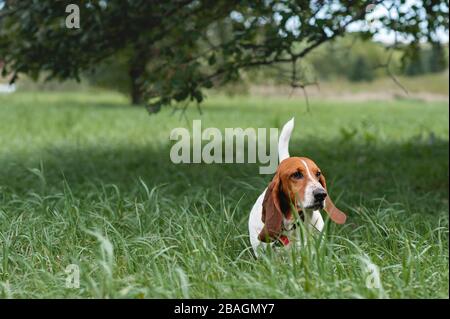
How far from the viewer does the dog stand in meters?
2.67

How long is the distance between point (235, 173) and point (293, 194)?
158 inches

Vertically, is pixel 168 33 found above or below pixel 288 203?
above

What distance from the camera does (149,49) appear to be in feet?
24.6

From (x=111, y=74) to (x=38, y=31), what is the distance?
18327 millimetres

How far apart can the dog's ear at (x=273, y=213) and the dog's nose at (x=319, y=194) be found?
223 mm

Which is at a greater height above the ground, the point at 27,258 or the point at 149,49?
the point at 149,49

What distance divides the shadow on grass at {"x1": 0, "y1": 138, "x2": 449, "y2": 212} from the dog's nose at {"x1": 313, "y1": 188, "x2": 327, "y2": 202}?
2.12 m

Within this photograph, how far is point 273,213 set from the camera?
282cm

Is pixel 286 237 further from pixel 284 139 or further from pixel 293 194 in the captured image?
pixel 284 139

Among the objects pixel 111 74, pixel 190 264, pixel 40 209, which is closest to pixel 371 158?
pixel 40 209
